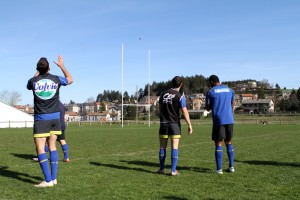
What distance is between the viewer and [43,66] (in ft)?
20.5

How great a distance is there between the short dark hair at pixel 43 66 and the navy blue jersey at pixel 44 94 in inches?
3.4

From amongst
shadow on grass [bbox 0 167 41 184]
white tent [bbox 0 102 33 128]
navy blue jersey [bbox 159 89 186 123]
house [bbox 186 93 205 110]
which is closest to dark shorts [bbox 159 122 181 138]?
navy blue jersey [bbox 159 89 186 123]

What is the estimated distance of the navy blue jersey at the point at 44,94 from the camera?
20.4ft

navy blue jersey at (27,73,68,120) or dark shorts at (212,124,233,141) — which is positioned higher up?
navy blue jersey at (27,73,68,120)

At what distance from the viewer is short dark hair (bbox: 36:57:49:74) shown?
6250 millimetres

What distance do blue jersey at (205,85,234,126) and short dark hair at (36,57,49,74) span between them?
3.39 meters

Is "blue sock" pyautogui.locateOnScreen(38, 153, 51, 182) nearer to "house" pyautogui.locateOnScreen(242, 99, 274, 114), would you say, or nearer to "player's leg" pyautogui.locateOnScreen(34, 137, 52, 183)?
"player's leg" pyautogui.locateOnScreen(34, 137, 52, 183)

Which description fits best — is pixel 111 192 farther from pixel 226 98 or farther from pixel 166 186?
pixel 226 98

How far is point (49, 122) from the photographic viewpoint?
6246 mm

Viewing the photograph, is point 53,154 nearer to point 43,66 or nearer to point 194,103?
point 43,66

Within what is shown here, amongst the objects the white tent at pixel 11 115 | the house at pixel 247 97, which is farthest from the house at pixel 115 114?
the white tent at pixel 11 115

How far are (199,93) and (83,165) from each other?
188 metres

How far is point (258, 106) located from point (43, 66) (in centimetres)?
→ 14741

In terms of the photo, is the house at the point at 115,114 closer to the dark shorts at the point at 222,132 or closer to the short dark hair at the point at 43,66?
the dark shorts at the point at 222,132
